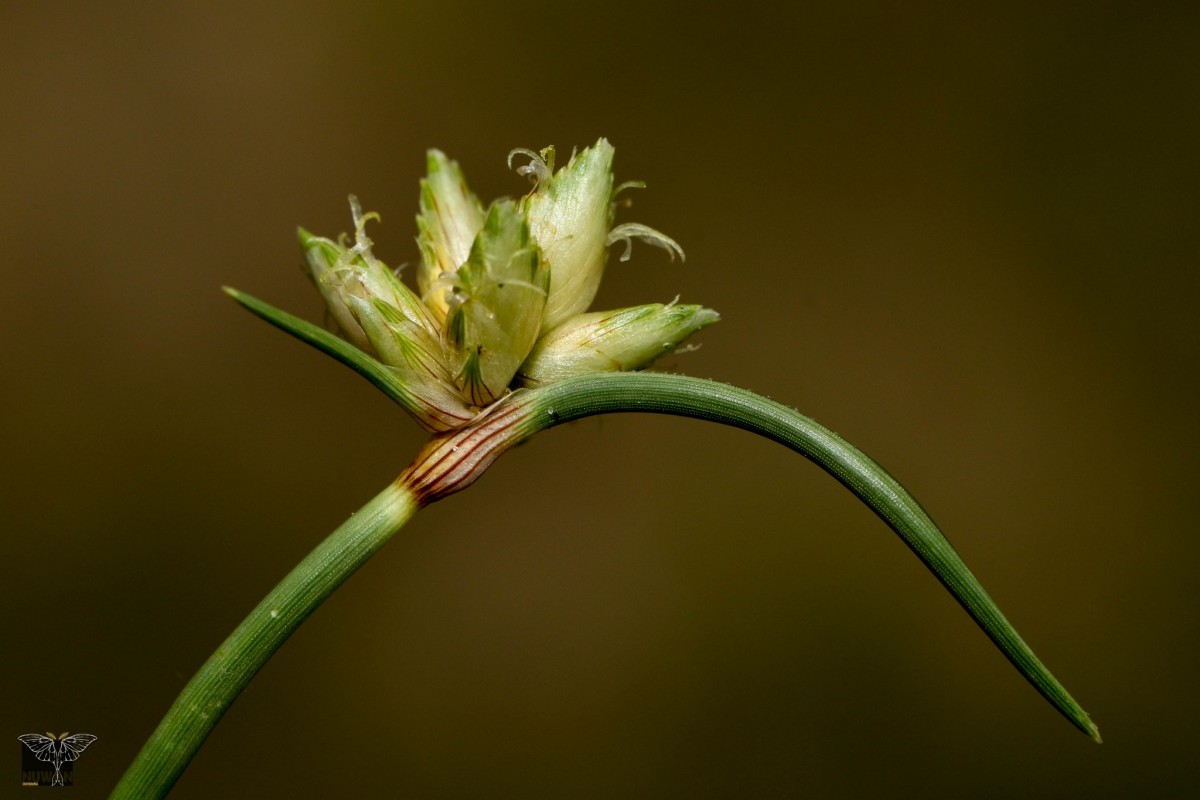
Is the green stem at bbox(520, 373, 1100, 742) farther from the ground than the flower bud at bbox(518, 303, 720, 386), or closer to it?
closer to it

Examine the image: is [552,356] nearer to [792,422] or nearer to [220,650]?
[792,422]

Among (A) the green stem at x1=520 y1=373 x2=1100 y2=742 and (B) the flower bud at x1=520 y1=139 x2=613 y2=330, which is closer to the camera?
(A) the green stem at x1=520 y1=373 x2=1100 y2=742

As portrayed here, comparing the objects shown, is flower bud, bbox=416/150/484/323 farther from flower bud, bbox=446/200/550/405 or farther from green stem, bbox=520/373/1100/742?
green stem, bbox=520/373/1100/742

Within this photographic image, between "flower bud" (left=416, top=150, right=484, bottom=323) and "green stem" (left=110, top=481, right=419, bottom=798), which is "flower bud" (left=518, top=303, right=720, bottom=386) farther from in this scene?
"green stem" (left=110, top=481, right=419, bottom=798)

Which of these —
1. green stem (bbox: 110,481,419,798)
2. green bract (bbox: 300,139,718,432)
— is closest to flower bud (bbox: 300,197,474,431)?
green bract (bbox: 300,139,718,432)

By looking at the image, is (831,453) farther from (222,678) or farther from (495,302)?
(222,678)

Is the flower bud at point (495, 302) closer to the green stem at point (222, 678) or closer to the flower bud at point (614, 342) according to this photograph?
the flower bud at point (614, 342)

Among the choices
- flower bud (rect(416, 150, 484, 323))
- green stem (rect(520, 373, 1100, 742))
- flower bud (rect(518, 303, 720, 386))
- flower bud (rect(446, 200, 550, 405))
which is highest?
flower bud (rect(416, 150, 484, 323))

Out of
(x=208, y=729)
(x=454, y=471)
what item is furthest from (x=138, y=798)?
(x=454, y=471)

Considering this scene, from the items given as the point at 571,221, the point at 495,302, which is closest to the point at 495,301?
the point at 495,302

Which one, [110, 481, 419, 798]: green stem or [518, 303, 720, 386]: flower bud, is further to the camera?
[518, 303, 720, 386]: flower bud
